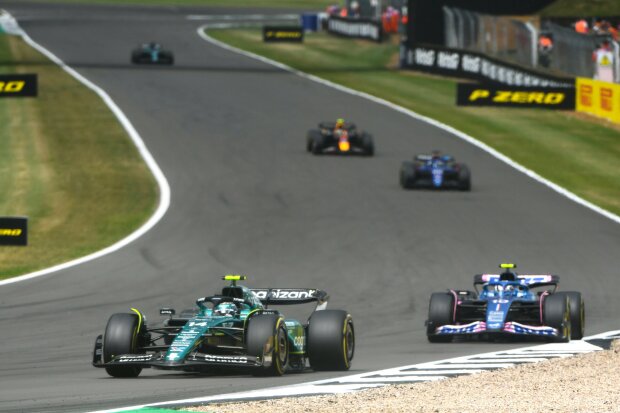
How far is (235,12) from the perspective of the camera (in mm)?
116688

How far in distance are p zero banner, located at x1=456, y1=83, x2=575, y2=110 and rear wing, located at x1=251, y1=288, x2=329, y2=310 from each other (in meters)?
32.1

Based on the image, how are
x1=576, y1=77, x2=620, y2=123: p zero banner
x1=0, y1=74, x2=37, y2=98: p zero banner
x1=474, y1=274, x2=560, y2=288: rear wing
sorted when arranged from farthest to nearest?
x1=576, y1=77, x2=620, y2=123: p zero banner
x1=0, y1=74, x2=37, y2=98: p zero banner
x1=474, y1=274, x2=560, y2=288: rear wing

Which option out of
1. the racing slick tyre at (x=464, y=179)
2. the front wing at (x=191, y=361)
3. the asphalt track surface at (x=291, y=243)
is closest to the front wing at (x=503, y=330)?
the asphalt track surface at (x=291, y=243)

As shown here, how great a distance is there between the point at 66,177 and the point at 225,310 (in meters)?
23.1

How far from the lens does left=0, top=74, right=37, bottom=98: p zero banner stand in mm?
45844

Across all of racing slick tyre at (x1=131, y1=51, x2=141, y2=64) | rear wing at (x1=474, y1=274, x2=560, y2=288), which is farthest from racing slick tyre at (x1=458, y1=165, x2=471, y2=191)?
racing slick tyre at (x1=131, y1=51, x2=141, y2=64)

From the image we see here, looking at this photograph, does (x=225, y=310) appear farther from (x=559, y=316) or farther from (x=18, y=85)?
(x=18, y=85)

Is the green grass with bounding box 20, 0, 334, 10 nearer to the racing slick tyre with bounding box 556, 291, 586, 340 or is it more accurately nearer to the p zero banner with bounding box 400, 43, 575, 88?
the p zero banner with bounding box 400, 43, 575, 88

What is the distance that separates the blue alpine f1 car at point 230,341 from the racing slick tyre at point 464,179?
2019cm

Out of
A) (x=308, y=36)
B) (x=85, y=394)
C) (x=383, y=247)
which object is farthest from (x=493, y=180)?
(x=308, y=36)

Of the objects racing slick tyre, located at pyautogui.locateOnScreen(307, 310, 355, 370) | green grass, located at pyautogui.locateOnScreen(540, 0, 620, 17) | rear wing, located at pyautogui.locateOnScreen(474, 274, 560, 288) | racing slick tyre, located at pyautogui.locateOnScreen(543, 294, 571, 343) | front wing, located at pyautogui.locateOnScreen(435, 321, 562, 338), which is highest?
green grass, located at pyautogui.locateOnScreen(540, 0, 620, 17)

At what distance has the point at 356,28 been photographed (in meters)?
84.2

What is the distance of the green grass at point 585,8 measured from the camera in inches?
2559

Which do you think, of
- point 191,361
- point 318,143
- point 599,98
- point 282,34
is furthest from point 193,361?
point 282,34
